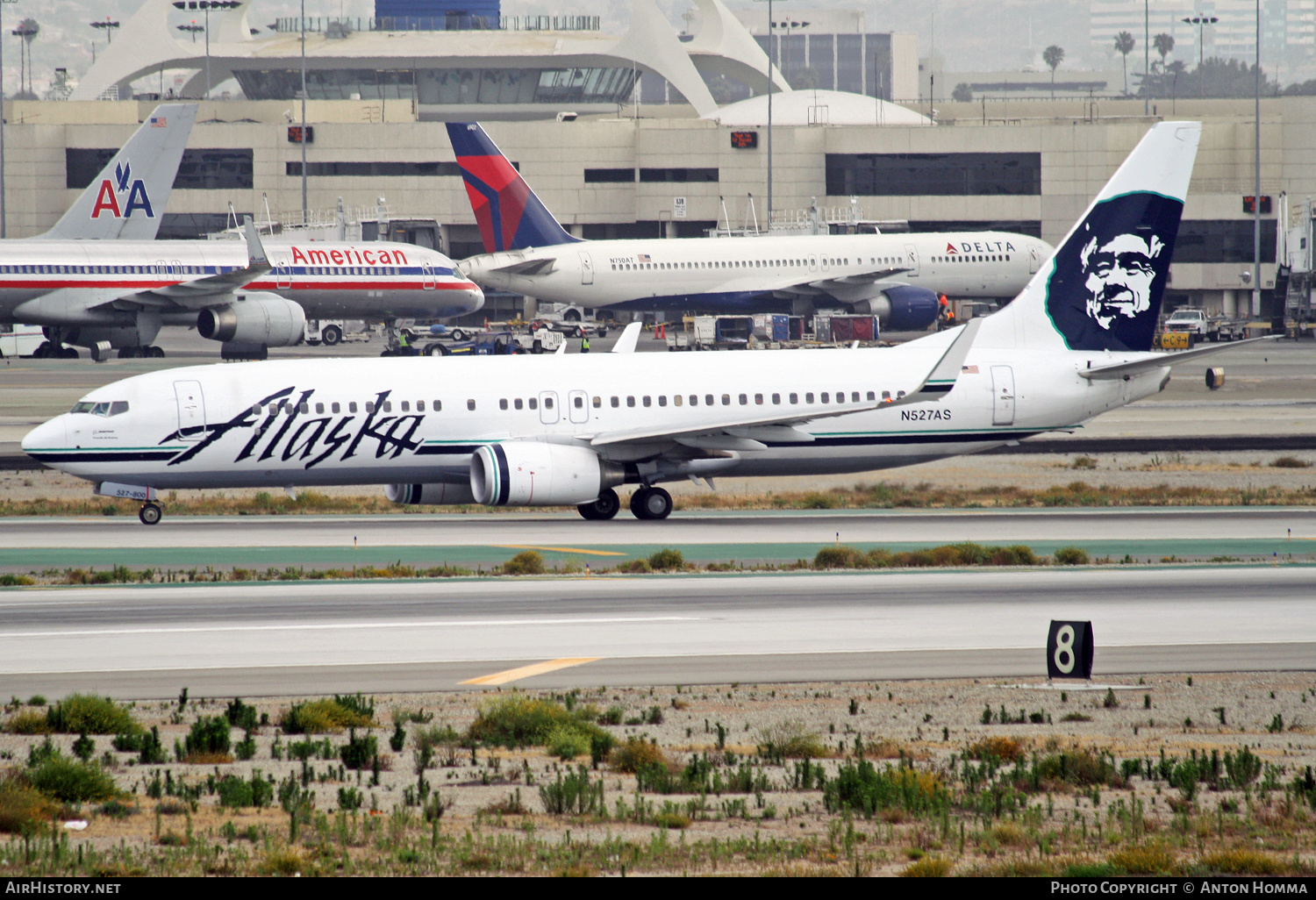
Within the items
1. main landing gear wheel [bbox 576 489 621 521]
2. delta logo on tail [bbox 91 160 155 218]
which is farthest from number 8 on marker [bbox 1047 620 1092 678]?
delta logo on tail [bbox 91 160 155 218]

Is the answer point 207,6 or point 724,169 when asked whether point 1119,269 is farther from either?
point 207,6

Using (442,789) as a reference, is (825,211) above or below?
above

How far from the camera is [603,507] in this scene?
1462 inches

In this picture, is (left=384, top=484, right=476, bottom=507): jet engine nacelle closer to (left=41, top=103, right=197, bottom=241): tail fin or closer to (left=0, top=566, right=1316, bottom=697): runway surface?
(left=0, top=566, right=1316, bottom=697): runway surface

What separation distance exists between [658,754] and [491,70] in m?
143

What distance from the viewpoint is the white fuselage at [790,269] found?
93.5 meters

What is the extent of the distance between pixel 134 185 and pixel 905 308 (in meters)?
46.2

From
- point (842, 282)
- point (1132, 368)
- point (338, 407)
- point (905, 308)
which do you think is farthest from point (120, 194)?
point (1132, 368)

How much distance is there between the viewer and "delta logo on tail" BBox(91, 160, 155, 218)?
8638cm

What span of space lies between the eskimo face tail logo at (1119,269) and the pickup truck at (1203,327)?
5603cm

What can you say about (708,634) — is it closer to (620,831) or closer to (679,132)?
(620,831)

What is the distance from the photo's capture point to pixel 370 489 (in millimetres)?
45562

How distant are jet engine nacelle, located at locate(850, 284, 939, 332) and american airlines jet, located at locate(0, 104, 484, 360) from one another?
25.1 meters

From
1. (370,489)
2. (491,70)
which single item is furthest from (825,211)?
(370,489)
